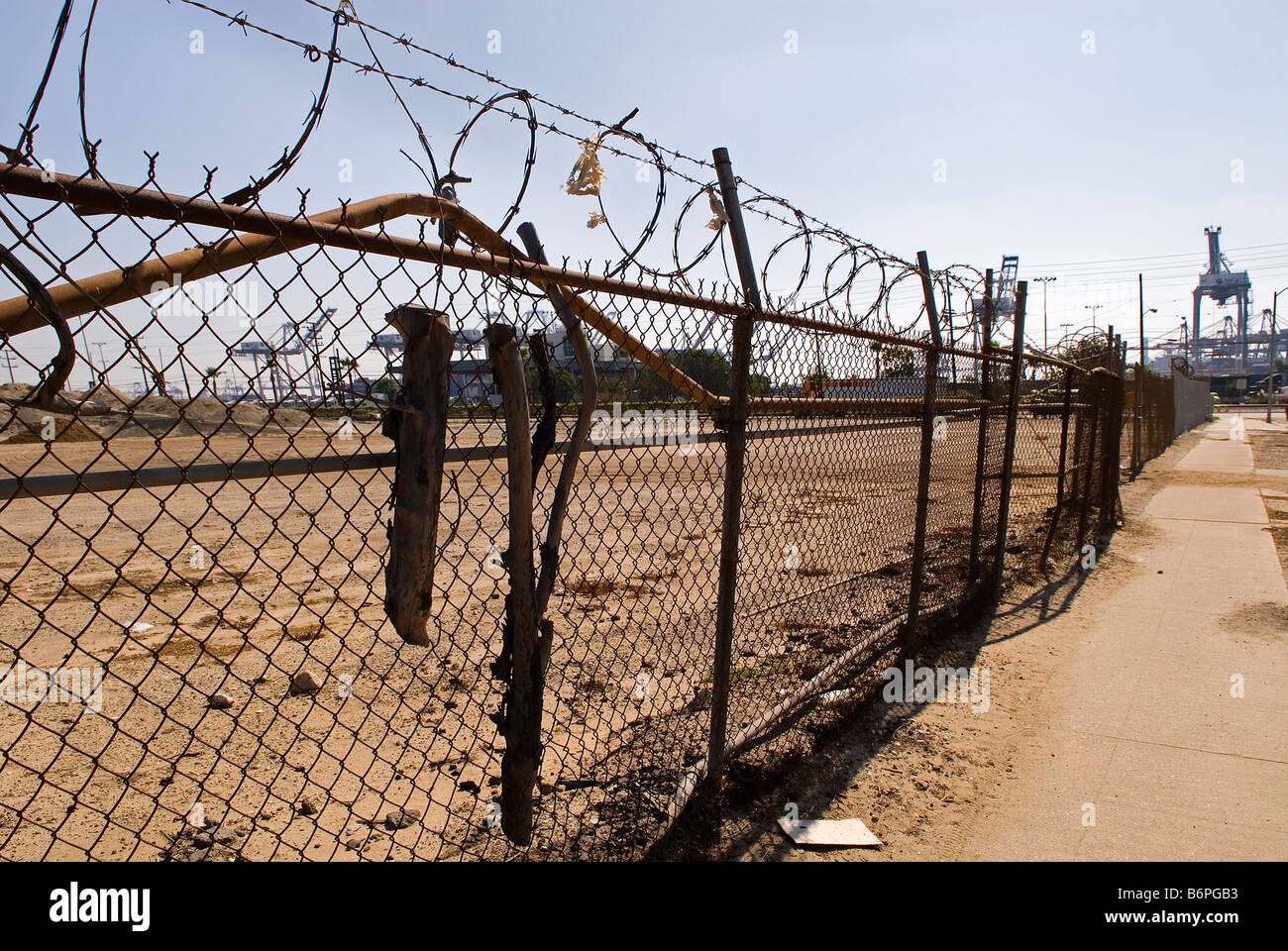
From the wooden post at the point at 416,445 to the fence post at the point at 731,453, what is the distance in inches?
51.7

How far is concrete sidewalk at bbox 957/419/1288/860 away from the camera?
2916 mm

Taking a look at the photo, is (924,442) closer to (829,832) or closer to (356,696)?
(829,832)

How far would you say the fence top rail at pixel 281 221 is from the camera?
4.18 feet

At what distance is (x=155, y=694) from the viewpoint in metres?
3.98

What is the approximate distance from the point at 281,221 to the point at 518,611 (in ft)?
3.54

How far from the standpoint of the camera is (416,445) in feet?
5.38

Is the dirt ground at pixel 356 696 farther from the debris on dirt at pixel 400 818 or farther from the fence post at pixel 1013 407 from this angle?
the fence post at pixel 1013 407

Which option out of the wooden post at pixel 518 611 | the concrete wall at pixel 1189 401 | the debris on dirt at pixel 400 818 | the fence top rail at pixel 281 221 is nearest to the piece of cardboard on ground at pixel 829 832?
the wooden post at pixel 518 611

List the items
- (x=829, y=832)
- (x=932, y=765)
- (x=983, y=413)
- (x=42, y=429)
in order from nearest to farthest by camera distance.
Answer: (x=42, y=429) < (x=829, y=832) < (x=932, y=765) < (x=983, y=413)

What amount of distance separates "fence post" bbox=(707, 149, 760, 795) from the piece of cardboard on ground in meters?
0.34

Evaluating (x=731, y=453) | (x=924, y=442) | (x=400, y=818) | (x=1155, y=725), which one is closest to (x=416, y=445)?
(x=731, y=453)

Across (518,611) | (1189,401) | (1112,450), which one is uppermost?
(1189,401)

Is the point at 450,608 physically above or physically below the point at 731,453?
below
